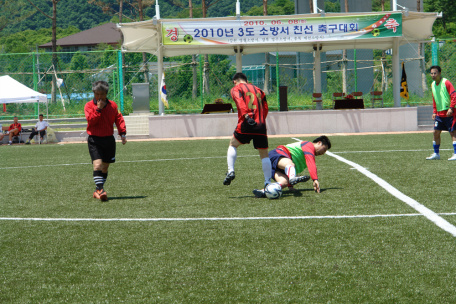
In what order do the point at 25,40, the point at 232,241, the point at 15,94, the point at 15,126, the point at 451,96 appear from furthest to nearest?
the point at 25,40 < the point at 15,126 < the point at 15,94 < the point at 451,96 < the point at 232,241

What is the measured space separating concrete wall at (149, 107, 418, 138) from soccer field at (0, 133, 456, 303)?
11.8 meters

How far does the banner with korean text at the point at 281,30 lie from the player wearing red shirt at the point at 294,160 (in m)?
13.6

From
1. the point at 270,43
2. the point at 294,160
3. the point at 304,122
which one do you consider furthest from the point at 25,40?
the point at 294,160

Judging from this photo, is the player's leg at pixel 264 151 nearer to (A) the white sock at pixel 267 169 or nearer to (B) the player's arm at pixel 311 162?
(A) the white sock at pixel 267 169

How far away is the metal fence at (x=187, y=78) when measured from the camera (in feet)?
77.8

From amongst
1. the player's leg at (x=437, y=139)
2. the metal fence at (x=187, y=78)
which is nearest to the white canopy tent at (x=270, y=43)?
the metal fence at (x=187, y=78)

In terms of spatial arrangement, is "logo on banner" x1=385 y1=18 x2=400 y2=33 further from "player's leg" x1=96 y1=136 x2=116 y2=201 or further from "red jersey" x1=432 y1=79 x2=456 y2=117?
"player's leg" x1=96 y1=136 x2=116 y2=201

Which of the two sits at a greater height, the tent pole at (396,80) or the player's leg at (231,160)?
the tent pole at (396,80)

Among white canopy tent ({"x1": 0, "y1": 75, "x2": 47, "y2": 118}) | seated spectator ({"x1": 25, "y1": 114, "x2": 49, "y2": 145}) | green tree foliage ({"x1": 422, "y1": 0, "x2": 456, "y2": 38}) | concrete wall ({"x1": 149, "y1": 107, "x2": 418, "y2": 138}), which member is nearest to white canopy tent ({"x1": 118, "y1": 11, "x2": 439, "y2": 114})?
concrete wall ({"x1": 149, "y1": 107, "x2": 418, "y2": 138})

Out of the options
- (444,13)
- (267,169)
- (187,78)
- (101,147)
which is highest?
(444,13)

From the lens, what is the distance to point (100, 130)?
23.6 feet

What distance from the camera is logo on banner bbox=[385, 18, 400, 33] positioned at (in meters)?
20.0

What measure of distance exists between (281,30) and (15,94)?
11.2 meters

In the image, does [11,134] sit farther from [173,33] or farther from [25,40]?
[25,40]
